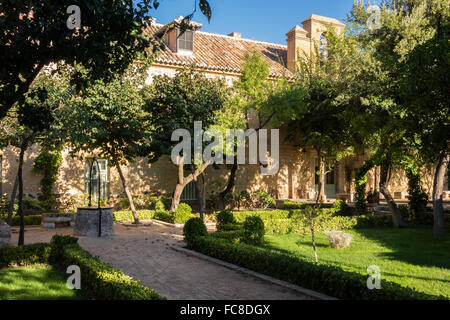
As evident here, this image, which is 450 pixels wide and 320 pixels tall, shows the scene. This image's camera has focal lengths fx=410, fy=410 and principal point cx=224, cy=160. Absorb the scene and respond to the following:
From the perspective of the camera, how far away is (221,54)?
2266cm

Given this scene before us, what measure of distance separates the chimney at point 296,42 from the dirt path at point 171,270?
48.2 feet

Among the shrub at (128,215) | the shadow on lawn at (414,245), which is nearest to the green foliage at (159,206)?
the shrub at (128,215)

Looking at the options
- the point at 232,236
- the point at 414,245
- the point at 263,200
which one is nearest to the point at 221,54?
the point at 263,200

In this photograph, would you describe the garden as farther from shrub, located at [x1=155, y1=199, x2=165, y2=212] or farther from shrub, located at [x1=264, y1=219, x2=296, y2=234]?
shrub, located at [x1=155, y1=199, x2=165, y2=212]

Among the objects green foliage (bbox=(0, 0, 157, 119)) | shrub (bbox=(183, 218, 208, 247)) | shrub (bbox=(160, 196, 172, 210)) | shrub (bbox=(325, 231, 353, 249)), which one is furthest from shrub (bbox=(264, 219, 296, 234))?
green foliage (bbox=(0, 0, 157, 119))

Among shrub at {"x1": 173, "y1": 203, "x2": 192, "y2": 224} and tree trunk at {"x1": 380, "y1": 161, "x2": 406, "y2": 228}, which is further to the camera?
tree trunk at {"x1": 380, "y1": 161, "x2": 406, "y2": 228}

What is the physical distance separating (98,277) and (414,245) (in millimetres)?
9583

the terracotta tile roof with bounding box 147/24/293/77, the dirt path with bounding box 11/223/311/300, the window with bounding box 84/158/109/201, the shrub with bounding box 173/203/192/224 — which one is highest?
the terracotta tile roof with bounding box 147/24/293/77

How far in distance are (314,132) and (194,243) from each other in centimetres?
1199

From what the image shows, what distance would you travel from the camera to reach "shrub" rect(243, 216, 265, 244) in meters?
12.1

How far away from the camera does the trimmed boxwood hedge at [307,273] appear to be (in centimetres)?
616

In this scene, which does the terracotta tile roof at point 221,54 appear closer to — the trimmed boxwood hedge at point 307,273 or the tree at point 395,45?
the tree at point 395,45

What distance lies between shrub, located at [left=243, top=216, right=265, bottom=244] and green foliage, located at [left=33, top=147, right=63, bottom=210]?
28.6 ft
